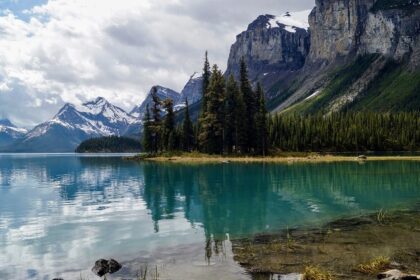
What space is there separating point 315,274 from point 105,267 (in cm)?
926

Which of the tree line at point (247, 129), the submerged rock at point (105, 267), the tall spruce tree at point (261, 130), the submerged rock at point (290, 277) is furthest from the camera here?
the tall spruce tree at point (261, 130)

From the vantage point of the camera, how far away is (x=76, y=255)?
24.0m

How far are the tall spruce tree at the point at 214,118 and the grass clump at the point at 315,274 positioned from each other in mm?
101545

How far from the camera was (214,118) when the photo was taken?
394 ft

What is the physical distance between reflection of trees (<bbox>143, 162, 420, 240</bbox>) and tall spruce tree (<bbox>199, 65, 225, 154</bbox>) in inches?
2006

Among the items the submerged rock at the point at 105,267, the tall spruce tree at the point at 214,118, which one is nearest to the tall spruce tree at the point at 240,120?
the tall spruce tree at the point at 214,118

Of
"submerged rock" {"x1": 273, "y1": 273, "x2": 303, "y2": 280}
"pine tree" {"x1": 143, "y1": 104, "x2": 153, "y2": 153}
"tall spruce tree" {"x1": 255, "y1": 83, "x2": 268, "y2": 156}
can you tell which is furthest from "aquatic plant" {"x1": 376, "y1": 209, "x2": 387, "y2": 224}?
"pine tree" {"x1": 143, "y1": 104, "x2": 153, "y2": 153}

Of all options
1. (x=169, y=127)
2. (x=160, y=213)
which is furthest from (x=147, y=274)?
(x=169, y=127)

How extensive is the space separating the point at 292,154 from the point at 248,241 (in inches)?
4134

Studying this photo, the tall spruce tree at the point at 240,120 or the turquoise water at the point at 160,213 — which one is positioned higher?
the tall spruce tree at the point at 240,120

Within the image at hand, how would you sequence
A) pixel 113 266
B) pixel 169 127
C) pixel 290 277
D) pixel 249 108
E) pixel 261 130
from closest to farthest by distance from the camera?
pixel 290 277
pixel 113 266
pixel 261 130
pixel 249 108
pixel 169 127

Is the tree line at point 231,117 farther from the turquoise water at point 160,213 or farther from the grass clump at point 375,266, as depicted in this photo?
Result: the grass clump at point 375,266

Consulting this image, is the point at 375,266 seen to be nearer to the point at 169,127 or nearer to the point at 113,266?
the point at 113,266

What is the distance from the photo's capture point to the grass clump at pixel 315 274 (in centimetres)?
1766
